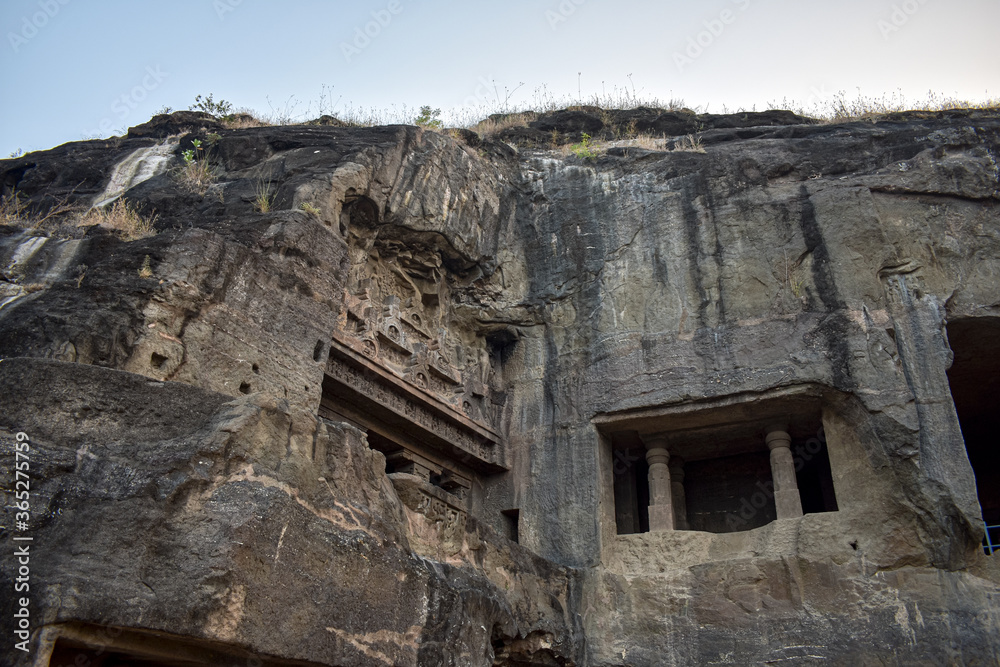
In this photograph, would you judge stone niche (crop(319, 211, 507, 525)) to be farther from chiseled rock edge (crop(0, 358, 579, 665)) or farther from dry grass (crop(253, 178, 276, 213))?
chiseled rock edge (crop(0, 358, 579, 665))

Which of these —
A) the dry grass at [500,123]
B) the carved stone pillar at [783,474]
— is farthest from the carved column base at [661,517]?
the dry grass at [500,123]

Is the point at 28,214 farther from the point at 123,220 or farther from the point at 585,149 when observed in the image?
the point at 585,149

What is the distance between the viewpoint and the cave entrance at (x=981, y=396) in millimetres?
9516

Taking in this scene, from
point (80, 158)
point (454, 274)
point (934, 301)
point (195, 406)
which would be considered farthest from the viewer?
point (454, 274)

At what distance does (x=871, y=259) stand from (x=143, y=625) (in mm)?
8236

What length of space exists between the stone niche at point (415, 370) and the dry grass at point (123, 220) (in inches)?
82.2

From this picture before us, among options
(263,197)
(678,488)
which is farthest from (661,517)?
(263,197)

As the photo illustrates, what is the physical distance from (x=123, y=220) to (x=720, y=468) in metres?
7.82

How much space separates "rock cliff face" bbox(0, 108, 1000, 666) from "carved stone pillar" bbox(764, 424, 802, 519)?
0.13 ft

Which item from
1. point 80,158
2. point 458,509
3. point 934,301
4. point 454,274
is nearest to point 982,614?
point 934,301

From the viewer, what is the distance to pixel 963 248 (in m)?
9.36

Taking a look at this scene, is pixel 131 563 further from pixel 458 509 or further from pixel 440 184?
pixel 440 184

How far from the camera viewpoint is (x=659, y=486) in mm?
9828

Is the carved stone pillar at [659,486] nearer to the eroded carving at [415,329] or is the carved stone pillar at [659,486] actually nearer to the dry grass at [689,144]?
the eroded carving at [415,329]
